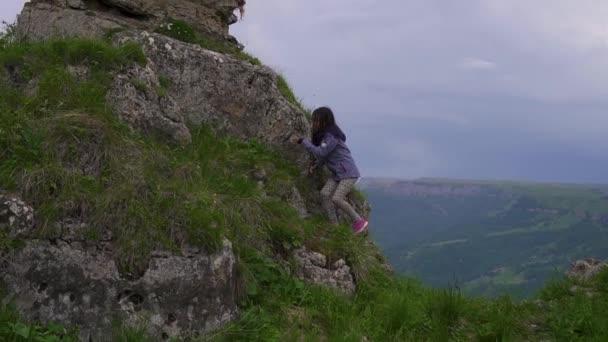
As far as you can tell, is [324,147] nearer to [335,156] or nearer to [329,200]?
[335,156]

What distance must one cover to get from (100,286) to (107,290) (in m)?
0.10

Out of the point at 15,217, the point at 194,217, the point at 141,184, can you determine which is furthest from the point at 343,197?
the point at 15,217

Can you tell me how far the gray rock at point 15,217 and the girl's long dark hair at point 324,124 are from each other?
6.77 metres

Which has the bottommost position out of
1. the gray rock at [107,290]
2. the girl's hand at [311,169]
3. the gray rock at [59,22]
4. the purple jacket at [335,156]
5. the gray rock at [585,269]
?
the gray rock at [107,290]

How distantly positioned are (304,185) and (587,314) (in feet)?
19.8

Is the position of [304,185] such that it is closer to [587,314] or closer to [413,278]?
[413,278]

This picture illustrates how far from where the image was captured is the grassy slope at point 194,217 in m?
8.34

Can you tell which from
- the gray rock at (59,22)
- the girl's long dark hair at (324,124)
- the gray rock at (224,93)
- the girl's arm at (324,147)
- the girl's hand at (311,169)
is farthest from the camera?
the gray rock at (59,22)

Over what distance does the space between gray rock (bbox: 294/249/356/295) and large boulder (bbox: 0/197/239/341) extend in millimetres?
2419

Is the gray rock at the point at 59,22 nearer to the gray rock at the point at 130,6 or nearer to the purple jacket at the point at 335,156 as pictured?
the gray rock at the point at 130,6

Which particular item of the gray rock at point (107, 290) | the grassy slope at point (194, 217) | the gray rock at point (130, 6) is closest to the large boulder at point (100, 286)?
the gray rock at point (107, 290)

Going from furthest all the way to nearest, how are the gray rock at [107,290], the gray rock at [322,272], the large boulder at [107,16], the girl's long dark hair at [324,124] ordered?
the large boulder at [107,16], the girl's long dark hair at [324,124], the gray rock at [322,272], the gray rock at [107,290]

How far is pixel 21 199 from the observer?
Answer: 27.0ft

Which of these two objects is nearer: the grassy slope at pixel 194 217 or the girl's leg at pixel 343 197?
the grassy slope at pixel 194 217
